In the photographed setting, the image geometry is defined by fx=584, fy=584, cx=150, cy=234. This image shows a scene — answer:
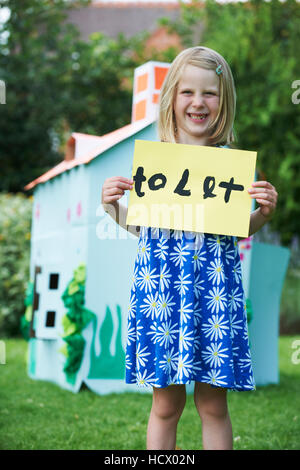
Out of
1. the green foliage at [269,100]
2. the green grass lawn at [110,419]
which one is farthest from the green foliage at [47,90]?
the green grass lawn at [110,419]

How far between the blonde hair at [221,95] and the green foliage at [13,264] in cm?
481

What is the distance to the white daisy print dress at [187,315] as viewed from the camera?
5.65ft

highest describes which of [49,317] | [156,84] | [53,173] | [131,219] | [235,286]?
[156,84]

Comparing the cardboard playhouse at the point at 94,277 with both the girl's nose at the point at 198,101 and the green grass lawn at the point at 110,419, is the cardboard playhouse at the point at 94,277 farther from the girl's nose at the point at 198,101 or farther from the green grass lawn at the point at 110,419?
the girl's nose at the point at 198,101

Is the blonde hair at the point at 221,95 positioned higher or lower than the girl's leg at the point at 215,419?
higher

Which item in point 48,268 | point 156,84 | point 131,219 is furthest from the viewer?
point 48,268

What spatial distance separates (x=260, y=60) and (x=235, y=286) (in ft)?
28.7

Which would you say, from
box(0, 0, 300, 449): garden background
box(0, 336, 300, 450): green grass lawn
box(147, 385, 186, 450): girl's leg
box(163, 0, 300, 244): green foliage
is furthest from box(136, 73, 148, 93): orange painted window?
box(163, 0, 300, 244): green foliage

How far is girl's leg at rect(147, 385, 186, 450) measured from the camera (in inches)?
71.2

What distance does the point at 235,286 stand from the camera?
182 cm

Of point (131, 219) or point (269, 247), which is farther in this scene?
point (269, 247)

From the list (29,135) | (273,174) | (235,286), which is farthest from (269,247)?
(29,135)

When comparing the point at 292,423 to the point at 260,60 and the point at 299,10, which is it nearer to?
the point at 260,60

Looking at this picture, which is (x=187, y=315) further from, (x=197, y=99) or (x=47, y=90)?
(x=47, y=90)
